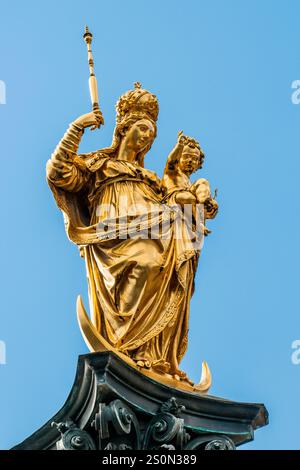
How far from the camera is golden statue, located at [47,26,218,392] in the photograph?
2275 cm

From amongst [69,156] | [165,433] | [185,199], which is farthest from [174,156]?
[165,433]

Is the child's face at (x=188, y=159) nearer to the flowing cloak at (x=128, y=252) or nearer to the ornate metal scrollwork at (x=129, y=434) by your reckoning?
the flowing cloak at (x=128, y=252)

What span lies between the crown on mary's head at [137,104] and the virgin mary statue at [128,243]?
0.02 metres

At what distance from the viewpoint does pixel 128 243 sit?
2328cm

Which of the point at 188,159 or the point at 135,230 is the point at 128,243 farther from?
the point at 188,159

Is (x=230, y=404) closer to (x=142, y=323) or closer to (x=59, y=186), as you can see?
(x=142, y=323)

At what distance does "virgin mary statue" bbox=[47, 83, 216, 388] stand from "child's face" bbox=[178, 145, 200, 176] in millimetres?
469

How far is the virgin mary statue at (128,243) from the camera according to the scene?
22.7 meters

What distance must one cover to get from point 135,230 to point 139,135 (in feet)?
6.82

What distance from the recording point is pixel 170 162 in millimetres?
24719

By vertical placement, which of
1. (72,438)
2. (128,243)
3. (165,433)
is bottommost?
(72,438)

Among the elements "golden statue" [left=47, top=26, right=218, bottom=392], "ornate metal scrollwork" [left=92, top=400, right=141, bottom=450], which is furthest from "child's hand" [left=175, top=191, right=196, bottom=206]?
"ornate metal scrollwork" [left=92, top=400, right=141, bottom=450]
